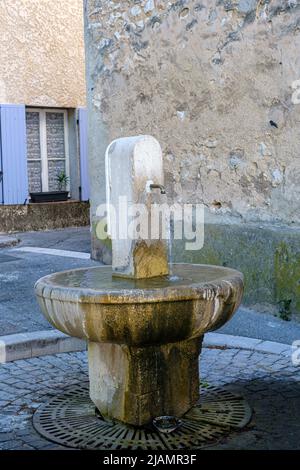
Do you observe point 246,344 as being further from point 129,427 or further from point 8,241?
point 8,241

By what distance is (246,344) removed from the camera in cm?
459

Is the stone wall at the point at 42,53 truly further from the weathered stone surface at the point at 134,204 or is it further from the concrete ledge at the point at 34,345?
the weathered stone surface at the point at 134,204

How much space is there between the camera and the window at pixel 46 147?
492 inches

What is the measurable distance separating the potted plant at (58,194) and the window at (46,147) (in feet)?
0.33

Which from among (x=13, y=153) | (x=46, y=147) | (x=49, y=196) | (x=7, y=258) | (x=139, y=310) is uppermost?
(x=46, y=147)

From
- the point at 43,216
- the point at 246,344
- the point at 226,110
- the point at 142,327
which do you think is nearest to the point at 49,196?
the point at 43,216

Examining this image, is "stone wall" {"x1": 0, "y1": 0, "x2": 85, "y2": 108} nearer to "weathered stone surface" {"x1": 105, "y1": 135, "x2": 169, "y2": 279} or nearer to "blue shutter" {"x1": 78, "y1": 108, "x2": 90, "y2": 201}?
"blue shutter" {"x1": 78, "y1": 108, "x2": 90, "y2": 201}

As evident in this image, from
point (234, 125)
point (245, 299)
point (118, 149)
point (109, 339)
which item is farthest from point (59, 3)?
point (109, 339)

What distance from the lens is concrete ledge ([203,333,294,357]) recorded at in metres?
4.43

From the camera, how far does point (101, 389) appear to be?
3275mm

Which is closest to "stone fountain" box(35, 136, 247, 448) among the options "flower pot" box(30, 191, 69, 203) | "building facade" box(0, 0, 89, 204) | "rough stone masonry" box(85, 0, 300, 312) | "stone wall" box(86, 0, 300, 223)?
"rough stone masonry" box(85, 0, 300, 312)

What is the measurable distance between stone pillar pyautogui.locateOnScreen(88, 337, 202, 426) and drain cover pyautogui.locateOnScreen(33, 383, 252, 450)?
76 millimetres

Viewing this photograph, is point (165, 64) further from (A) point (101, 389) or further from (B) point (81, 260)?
(A) point (101, 389)

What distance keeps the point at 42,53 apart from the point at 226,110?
723cm
